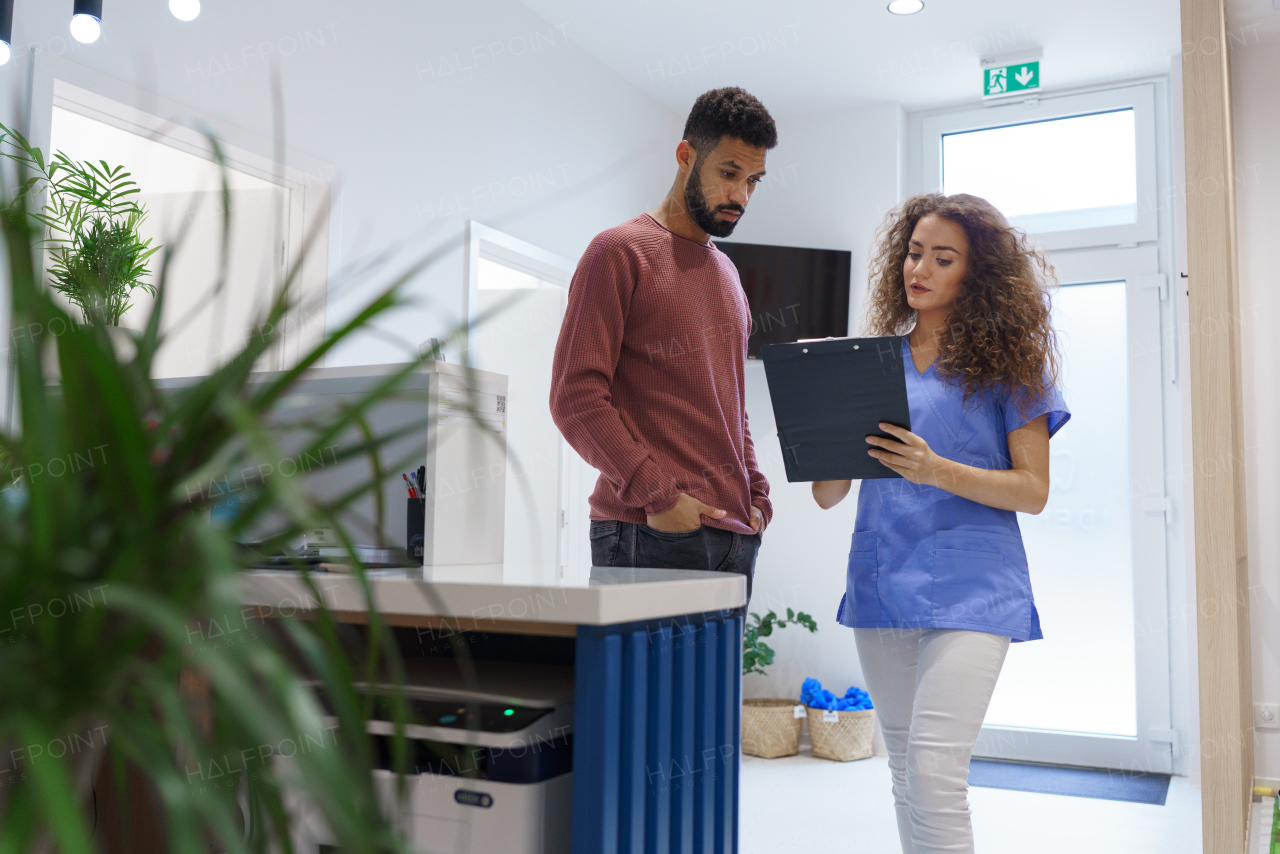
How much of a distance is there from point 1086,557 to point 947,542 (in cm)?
288

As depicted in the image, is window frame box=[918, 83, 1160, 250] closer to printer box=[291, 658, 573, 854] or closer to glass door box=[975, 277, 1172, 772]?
glass door box=[975, 277, 1172, 772]

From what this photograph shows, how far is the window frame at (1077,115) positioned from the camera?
4.23 metres

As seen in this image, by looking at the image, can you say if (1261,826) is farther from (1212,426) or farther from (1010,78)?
(1010,78)

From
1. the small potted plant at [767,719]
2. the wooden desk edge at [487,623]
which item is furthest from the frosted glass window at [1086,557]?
the wooden desk edge at [487,623]

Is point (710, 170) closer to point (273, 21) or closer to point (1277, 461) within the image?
point (273, 21)

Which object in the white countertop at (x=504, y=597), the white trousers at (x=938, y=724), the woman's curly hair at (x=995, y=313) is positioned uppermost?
the woman's curly hair at (x=995, y=313)

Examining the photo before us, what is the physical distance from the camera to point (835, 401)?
1.72 metres

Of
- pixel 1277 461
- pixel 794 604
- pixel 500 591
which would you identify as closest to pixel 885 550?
pixel 500 591

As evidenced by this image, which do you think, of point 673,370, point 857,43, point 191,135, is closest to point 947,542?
point 673,370

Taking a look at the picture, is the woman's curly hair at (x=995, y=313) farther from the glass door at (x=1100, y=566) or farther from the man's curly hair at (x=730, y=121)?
the glass door at (x=1100, y=566)

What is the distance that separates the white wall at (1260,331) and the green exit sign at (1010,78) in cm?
109

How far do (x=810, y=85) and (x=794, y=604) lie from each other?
2300 mm

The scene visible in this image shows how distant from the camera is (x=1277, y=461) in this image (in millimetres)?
3035

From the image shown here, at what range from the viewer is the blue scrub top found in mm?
1629
